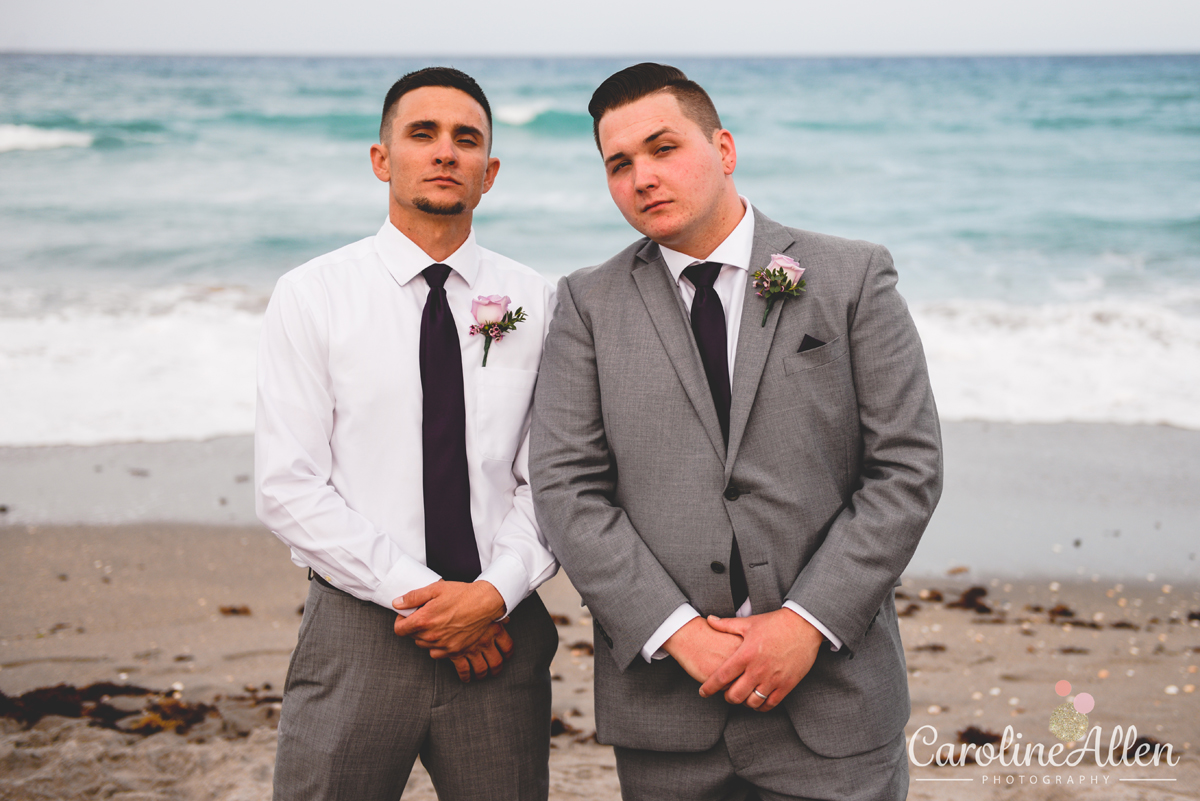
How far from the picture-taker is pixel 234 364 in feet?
29.0

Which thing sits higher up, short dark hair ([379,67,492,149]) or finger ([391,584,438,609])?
short dark hair ([379,67,492,149])

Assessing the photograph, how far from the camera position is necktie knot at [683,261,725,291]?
2281mm

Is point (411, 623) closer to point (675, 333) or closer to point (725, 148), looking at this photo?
point (675, 333)

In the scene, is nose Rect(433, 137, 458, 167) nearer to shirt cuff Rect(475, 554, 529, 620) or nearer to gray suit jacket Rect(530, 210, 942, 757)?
gray suit jacket Rect(530, 210, 942, 757)

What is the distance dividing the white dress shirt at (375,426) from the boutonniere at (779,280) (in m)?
0.69

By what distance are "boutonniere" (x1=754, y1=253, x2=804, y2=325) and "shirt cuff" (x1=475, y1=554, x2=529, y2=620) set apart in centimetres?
88

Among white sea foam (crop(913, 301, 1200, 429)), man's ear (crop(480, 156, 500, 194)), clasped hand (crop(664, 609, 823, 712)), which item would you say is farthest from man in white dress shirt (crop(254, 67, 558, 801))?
white sea foam (crop(913, 301, 1200, 429))

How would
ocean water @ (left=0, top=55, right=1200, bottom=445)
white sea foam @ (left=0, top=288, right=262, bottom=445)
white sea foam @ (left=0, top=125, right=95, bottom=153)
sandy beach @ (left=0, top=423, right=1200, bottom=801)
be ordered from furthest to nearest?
white sea foam @ (left=0, top=125, right=95, bottom=153) < ocean water @ (left=0, top=55, right=1200, bottom=445) < white sea foam @ (left=0, top=288, right=262, bottom=445) < sandy beach @ (left=0, top=423, right=1200, bottom=801)

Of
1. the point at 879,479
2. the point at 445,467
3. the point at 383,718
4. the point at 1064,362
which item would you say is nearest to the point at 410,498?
the point at 445,467

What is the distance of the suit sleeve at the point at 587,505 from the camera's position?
6.98ft

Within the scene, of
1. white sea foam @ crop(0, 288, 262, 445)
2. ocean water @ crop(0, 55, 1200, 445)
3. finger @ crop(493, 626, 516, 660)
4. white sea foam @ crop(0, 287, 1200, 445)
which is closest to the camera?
finger @ crop(493, 626, 516, 660)

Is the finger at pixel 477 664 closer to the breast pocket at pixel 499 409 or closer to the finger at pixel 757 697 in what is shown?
the breast pocket at pixel 499 409

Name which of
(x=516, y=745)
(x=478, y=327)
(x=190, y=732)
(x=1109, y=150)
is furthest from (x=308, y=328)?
(x=1109, y=150)

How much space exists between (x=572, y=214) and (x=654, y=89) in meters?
15.3
